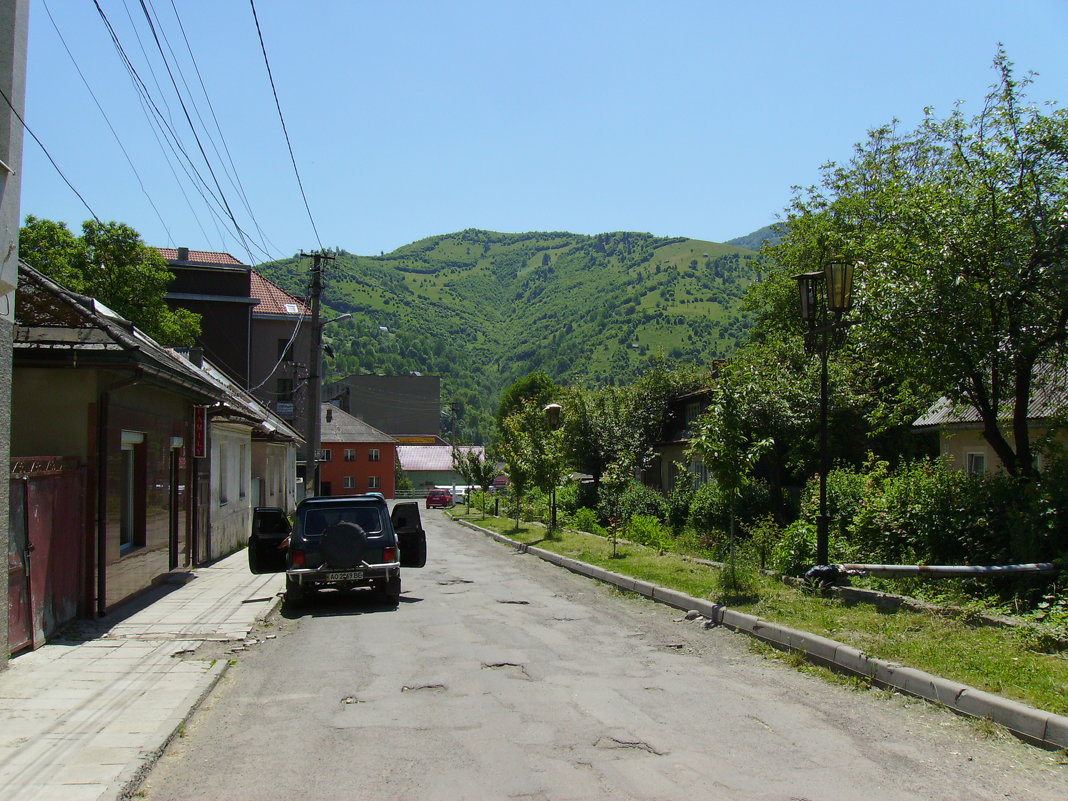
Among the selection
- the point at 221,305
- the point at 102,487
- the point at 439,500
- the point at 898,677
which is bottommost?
the point at 439,500

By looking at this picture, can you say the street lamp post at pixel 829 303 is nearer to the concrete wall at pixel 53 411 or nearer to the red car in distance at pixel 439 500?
the concrete wall at pixel 53 411

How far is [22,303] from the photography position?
414 inches

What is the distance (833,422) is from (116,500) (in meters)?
19.9

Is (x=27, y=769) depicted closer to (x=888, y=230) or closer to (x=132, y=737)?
(x=132, y=737)

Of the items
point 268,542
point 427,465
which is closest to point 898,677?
point 268,542

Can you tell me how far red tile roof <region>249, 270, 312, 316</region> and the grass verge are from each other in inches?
1924

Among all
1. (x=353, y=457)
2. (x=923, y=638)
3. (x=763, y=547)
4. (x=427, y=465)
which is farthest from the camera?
(x=427, y=465)

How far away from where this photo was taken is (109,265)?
109 ft

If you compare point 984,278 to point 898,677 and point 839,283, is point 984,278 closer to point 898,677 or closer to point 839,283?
point 839,283

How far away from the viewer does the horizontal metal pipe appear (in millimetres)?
9469

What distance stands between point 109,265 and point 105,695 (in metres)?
30.1

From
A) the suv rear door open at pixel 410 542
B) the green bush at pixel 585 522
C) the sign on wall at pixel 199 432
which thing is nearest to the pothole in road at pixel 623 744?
→ the suv rear door open at pixel 410 542

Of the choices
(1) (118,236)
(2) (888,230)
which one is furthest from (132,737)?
(1) (118,236)

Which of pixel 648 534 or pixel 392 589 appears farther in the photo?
pixel 648 534
